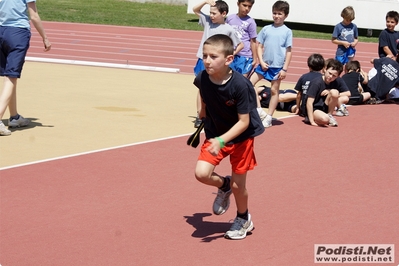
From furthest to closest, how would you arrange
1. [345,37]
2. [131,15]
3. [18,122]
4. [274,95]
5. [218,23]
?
1. [131,15]
2. [345,37]
3. [274,95]
4. [218,23]
5. [18,122]

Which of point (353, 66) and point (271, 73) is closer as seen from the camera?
point (271, 73)

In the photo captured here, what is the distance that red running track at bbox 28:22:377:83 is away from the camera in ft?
58.7

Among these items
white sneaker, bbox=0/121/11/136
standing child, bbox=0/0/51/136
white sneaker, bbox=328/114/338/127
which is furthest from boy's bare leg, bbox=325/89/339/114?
white sneaker, bbox=0/121/11/136

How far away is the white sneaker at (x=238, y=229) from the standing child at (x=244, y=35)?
4.77 m

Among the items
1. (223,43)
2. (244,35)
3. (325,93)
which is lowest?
(325,93)

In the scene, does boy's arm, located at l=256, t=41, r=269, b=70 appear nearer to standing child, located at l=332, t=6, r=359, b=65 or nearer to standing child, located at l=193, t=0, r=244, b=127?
standing child, located at l=193, t=0, r=244, b=127

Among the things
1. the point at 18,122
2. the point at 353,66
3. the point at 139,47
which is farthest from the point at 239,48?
the point at 139,47

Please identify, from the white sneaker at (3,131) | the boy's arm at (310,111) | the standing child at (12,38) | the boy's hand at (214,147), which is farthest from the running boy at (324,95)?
the boy's hand at (214,147)

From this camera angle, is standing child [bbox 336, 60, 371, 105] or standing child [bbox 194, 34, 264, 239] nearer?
standing child [bbox 194, 34, 264, 239]

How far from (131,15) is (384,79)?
61.8 feet

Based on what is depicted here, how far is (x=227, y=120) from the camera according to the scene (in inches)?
224

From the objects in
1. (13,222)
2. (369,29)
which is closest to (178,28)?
(369,29)

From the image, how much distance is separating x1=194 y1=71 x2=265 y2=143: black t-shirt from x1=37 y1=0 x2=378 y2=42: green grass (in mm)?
20114

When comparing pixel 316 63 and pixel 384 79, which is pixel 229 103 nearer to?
pixel 316 63
